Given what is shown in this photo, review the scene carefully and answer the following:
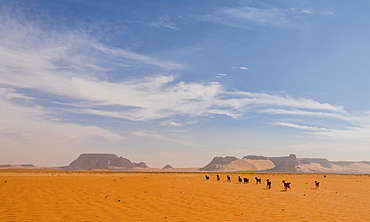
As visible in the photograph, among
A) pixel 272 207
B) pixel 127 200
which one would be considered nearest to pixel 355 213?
pixel 272 207

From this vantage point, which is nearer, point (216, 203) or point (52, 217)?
point (52, 217)

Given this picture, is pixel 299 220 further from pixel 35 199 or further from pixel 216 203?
pixel 35 199

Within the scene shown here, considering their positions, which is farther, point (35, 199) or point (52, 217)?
point (35, 199)

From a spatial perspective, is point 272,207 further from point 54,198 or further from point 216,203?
point 54,198

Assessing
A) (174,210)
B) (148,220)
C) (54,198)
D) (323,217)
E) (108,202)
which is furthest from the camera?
(54,198)

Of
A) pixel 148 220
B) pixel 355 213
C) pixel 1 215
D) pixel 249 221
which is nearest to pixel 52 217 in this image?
pixel 1 215

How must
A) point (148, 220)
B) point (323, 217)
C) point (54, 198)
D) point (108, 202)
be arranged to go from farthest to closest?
point (54, 198), point (108, 202), point (323, 217), point (148, 220)

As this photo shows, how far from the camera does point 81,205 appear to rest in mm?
14914

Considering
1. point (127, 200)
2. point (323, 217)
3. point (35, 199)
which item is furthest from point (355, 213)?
point (35, 199)

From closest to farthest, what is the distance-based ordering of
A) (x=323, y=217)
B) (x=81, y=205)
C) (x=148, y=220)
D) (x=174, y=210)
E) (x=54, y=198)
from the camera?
(x=148, y=220) < (x=323, y=217) < (x=174, y=210) < (x=81, y=205) < (x=54, y=198)

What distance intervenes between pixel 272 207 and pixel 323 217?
9.65 ft

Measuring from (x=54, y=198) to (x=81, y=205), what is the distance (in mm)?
3403

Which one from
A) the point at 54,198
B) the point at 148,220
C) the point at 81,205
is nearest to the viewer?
the point at 148,220

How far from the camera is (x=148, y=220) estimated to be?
11570 mm
